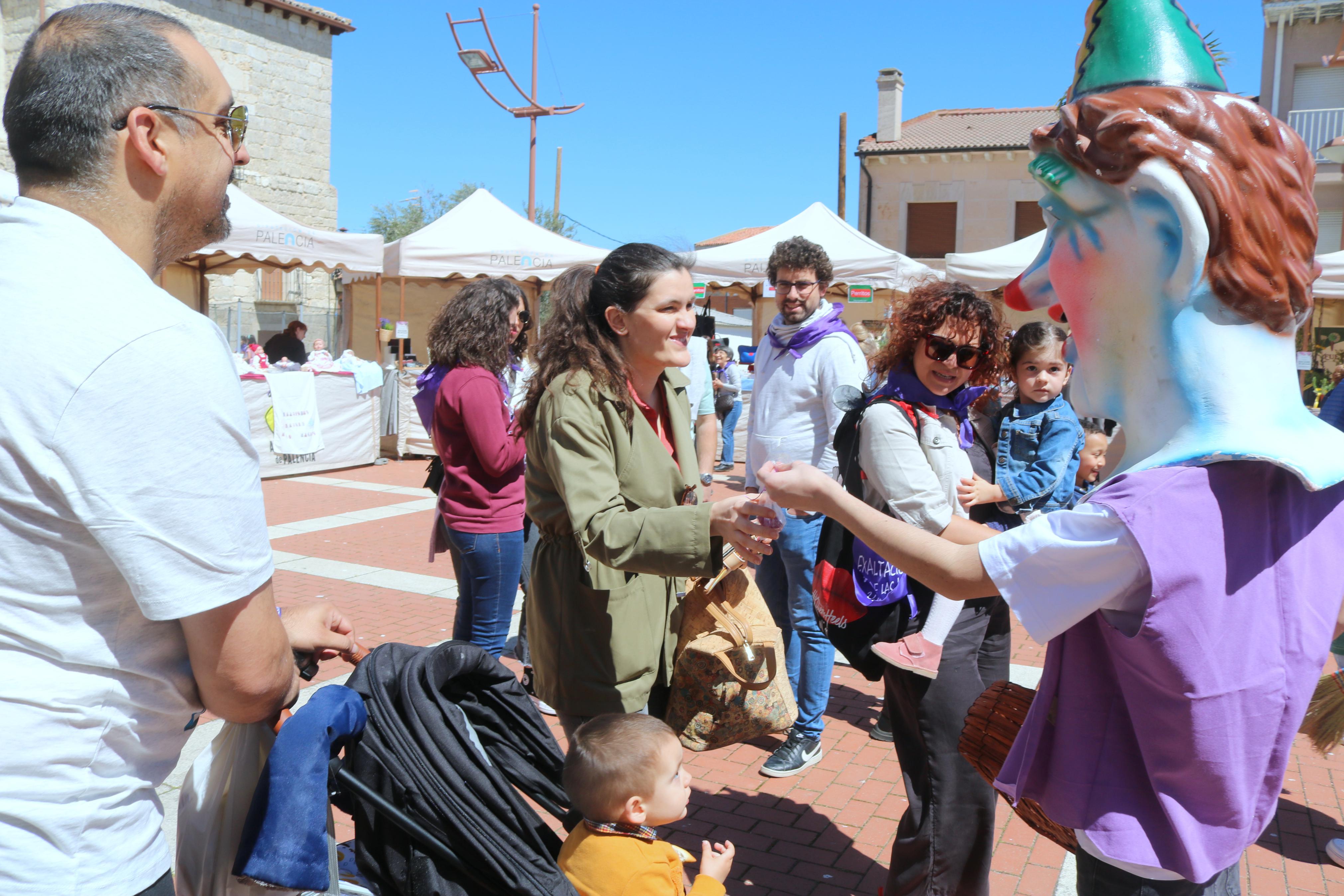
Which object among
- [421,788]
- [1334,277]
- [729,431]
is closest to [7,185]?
[421,788]

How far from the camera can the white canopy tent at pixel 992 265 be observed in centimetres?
1188

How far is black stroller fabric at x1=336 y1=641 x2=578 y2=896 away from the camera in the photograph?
5.77 ft

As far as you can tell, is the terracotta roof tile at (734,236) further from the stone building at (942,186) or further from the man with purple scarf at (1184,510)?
the man with purple scarf at (1184,510)

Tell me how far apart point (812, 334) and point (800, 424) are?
17.4 inches

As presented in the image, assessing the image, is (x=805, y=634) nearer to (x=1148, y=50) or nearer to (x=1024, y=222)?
(x=1148, y=50)

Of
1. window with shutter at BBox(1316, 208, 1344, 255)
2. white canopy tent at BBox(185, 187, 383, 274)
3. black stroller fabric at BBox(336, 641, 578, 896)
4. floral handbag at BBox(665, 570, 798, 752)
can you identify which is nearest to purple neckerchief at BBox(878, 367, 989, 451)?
floral handbag at BBox(665, 570, 798, 752)

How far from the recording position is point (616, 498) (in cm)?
226

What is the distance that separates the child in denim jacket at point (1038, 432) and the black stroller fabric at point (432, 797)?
296cm

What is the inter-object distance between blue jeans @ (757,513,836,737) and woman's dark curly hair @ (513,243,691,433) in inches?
66.6

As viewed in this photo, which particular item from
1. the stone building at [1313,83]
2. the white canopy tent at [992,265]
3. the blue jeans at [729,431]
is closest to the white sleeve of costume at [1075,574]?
the white canopy tent at [992,265]

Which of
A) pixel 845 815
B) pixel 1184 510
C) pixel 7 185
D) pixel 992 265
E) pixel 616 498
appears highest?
pixel 992 265

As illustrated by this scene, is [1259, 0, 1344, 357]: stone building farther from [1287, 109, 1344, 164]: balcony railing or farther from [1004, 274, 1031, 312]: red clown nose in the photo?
[1004, 274, 1031, 312]: red clown nose

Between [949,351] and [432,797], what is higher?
[949,351]

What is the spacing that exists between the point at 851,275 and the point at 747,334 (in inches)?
1786
